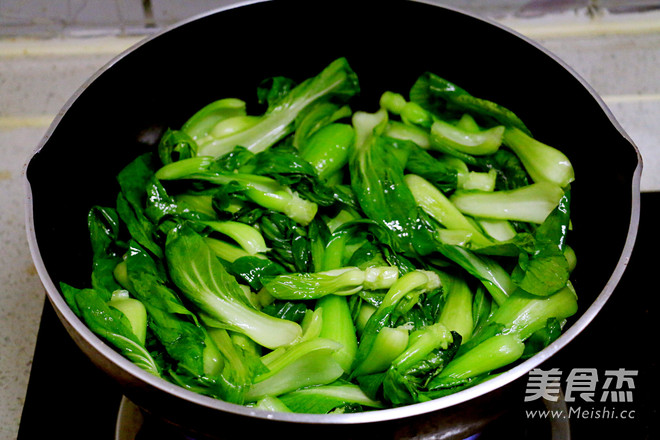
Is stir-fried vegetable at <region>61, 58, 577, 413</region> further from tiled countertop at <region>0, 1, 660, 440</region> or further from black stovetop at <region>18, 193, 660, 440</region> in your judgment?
tiled countertop at <region>0, 1, 660, 440</region>

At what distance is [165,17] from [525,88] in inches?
34.8

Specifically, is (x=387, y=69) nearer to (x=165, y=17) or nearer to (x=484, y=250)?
(x=484, y=250)

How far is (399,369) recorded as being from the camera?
2.60ft

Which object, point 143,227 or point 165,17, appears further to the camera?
point 165,17

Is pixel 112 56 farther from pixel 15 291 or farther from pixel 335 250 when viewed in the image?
pixel 335 250

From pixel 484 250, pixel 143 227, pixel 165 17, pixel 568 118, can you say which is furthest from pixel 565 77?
pixel 165 17

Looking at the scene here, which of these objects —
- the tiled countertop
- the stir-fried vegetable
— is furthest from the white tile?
the stir-fried vegetable

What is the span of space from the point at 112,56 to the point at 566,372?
123 centimetres

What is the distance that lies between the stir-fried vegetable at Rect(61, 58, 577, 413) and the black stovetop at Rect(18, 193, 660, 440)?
0.15 metres

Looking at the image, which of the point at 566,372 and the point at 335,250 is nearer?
the point at 335,250

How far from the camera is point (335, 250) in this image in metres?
0.95

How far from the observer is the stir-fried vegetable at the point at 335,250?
0.81 metres

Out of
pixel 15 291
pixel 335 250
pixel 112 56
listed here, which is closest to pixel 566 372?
pixel 335 250

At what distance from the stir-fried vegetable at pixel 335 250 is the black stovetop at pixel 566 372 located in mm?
152
